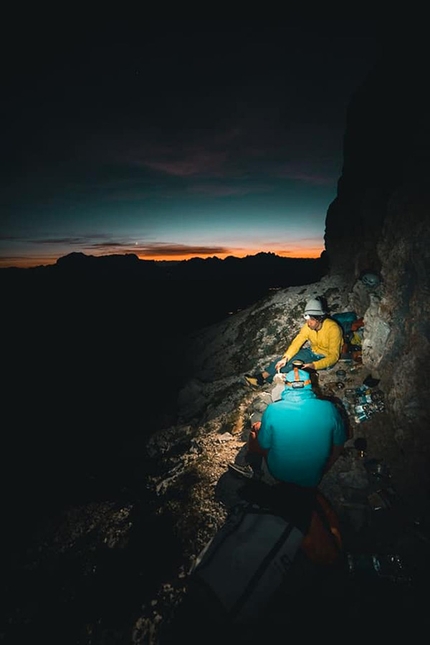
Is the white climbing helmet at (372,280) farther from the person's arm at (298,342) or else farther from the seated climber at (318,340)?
the person's arm at (298,342)

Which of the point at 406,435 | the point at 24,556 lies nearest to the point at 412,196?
the point at 406,435

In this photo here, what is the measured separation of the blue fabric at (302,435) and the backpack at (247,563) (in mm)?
649

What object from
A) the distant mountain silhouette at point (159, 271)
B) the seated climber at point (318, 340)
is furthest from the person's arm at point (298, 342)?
the distant mountain silhouette at point (159, 271)

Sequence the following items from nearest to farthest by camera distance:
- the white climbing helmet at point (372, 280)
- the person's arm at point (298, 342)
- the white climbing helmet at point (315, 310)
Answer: the white climbing helmet at point (315, 310) < the person's arm at point (298, 342) < the white climbing helmet at point (372, 280)

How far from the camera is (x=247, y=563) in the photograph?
→ 3074mm

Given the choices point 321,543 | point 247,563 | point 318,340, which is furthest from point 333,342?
point 247,563

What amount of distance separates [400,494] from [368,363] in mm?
3401

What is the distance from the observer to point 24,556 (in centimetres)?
539

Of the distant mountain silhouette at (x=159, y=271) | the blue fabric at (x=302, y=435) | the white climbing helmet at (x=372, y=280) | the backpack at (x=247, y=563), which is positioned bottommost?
the backpack at (x=247, y=563)

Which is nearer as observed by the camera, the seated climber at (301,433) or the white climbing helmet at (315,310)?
the seated climber at (301,433)

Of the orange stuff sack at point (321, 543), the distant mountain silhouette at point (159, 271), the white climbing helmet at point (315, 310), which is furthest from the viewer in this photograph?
the distant mountain silhouette at point (159, 271)

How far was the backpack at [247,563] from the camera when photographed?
289 cm

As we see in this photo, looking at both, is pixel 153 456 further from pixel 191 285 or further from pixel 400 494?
pixel 191 285

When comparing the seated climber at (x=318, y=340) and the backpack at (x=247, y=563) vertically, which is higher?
the seated climber at (x=318, y=340)
